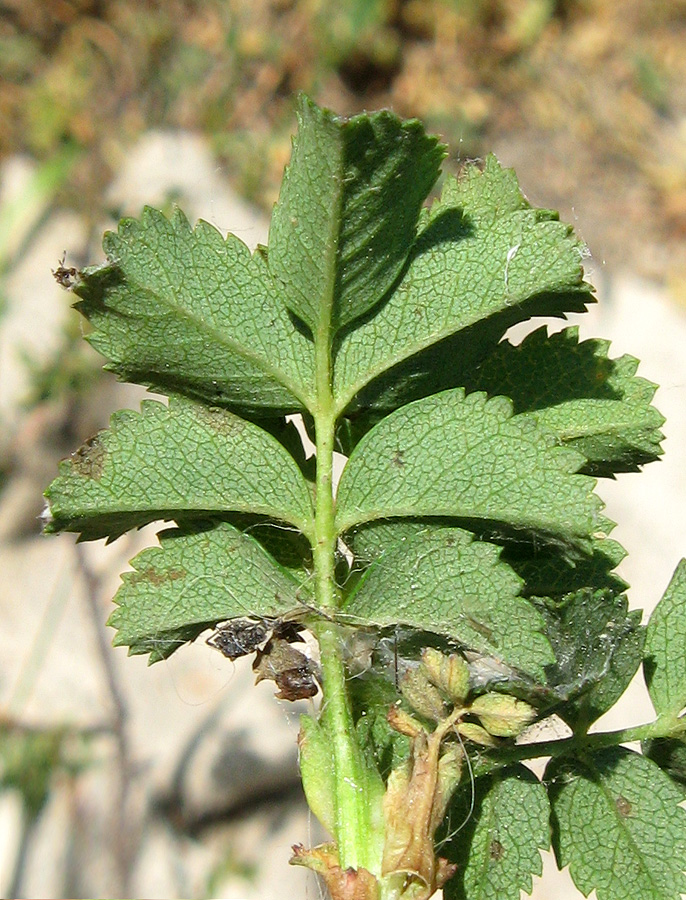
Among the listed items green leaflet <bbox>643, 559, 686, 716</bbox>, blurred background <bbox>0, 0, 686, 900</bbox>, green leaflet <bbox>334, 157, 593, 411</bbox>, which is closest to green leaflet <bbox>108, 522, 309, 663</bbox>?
green leaflet <bbox>334, 157, 593, 411</bbox>

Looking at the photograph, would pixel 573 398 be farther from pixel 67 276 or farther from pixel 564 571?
pixel 67 276

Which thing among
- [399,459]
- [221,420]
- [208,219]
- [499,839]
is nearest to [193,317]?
[221,420]

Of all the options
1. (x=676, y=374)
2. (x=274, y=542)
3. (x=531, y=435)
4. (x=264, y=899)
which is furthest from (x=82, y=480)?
(x=676, y=374)

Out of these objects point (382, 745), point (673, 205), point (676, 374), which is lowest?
point (382, 745)

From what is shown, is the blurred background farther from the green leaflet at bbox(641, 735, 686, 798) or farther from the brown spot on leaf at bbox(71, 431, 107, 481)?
the brown spot on leaf at bbox(71, 431, 107, 481)

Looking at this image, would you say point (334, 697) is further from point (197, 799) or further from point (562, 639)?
point (197, 799)

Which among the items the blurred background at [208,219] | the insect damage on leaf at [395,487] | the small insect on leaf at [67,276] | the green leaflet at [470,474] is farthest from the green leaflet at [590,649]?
the blurred background at [208,219]

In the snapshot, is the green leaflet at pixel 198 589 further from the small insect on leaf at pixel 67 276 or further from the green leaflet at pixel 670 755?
the green leaflet at pixel 670 755
